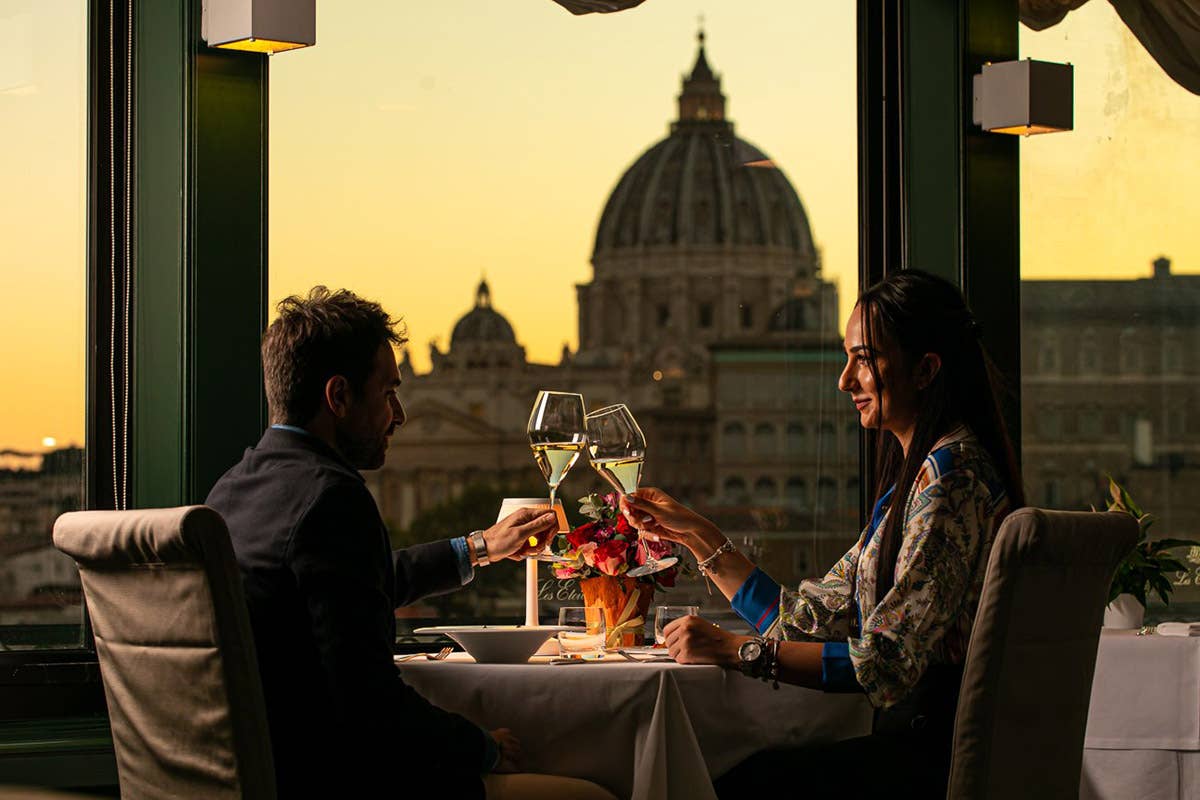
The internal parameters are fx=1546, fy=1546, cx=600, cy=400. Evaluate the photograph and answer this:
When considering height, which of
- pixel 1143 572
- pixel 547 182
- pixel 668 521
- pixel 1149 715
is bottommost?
pixel 1149 715

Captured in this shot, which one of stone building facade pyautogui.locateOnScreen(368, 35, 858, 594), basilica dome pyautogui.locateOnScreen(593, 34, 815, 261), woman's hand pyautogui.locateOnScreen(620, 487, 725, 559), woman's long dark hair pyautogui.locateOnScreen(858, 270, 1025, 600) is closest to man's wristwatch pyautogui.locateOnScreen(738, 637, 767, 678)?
woman's long dark hair pyautogui.locateOnScreen(858, 270, 1025, 600)

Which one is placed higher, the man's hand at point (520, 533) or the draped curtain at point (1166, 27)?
the draped curtain at point (1166, 27)

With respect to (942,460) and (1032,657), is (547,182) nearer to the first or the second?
(942,460)

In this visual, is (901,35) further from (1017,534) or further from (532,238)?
(532,238)

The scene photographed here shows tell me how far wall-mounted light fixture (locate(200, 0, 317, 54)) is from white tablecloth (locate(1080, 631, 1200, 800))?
2.12m

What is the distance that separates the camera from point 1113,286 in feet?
15.3

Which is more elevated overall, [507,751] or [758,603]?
[758,603]

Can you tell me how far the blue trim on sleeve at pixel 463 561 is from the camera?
257cm

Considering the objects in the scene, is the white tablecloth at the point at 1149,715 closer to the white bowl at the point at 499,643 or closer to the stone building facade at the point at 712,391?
the stone building facade at the point at 712,391

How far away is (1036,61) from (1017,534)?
224 centimetres

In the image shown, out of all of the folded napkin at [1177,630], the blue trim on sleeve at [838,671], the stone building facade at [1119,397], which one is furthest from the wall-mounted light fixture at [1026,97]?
the blue trim on sleeve at [838,671]

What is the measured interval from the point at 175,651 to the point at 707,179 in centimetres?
732

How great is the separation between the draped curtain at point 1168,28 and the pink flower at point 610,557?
8.80 ft

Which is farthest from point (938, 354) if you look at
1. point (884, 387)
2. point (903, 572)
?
point (903, 572)
